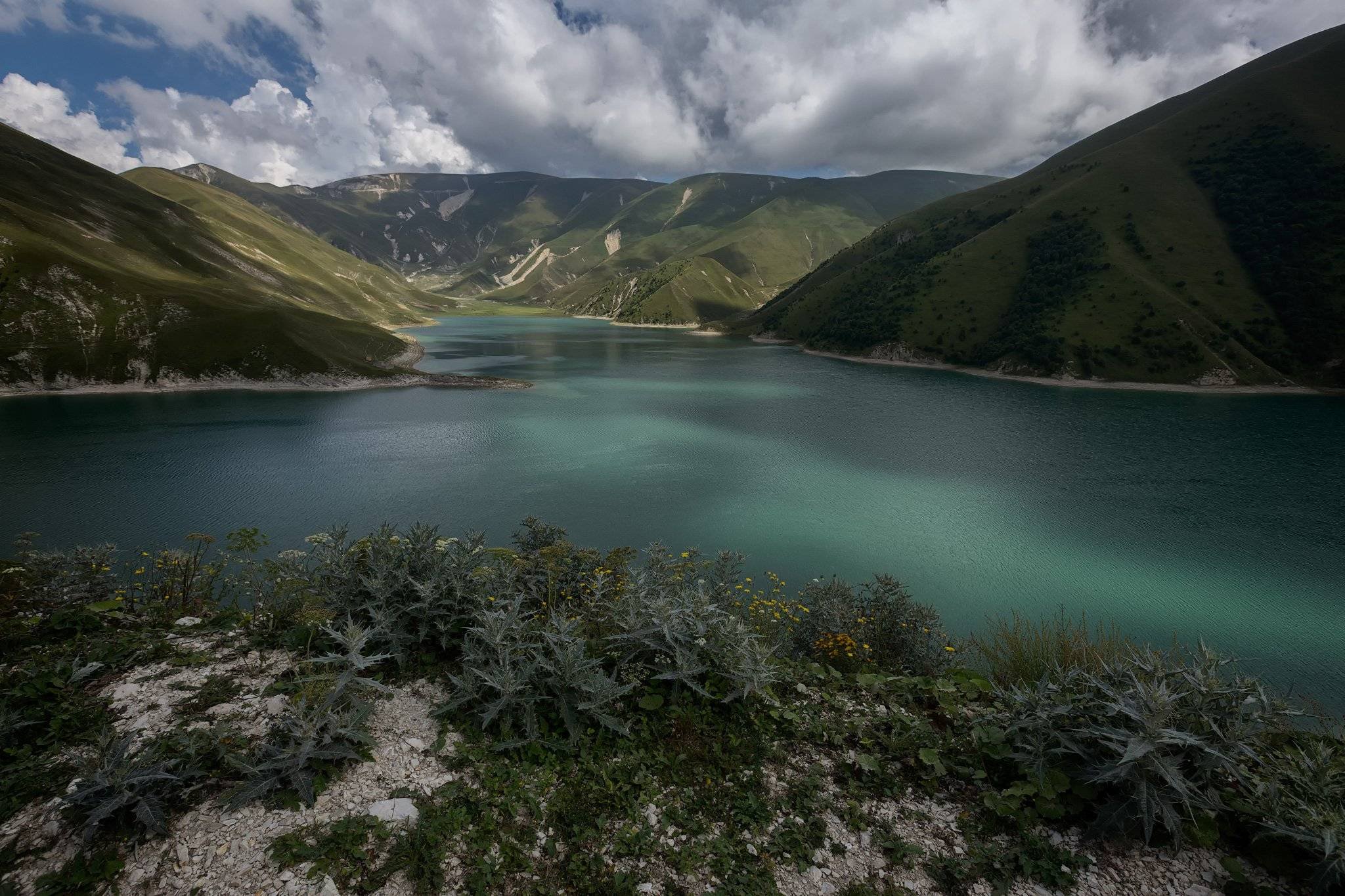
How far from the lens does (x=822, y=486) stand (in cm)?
3712

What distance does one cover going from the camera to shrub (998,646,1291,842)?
5.38 m

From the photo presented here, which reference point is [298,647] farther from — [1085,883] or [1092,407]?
[1092,407]

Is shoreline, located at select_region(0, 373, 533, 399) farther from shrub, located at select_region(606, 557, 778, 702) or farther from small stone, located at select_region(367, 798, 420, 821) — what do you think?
small stone, located at select_region(367, 798, 420, 821)

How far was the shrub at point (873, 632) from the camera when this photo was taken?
11672 millimetres

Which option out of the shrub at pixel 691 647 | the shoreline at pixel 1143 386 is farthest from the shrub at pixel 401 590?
the shoreline at pixel 1143 386

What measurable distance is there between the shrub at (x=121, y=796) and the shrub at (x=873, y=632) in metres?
10.2

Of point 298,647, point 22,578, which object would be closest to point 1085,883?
point 298,647

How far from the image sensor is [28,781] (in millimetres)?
5547

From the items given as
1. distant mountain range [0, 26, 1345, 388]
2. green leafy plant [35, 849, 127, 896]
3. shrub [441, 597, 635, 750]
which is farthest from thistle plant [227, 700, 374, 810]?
distant mountain range [0, 26, 1345, 388]

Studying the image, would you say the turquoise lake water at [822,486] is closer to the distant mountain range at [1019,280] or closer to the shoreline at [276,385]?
the shoreline at [276,385]

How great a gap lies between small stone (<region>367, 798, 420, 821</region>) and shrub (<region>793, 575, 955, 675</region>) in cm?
805

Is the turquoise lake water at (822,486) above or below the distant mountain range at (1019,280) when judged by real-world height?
below

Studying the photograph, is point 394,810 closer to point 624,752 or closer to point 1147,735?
point 624,752

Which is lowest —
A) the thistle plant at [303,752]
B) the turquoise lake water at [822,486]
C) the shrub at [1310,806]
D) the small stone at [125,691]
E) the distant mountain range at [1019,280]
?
the turquoise lake water at [822,486]
